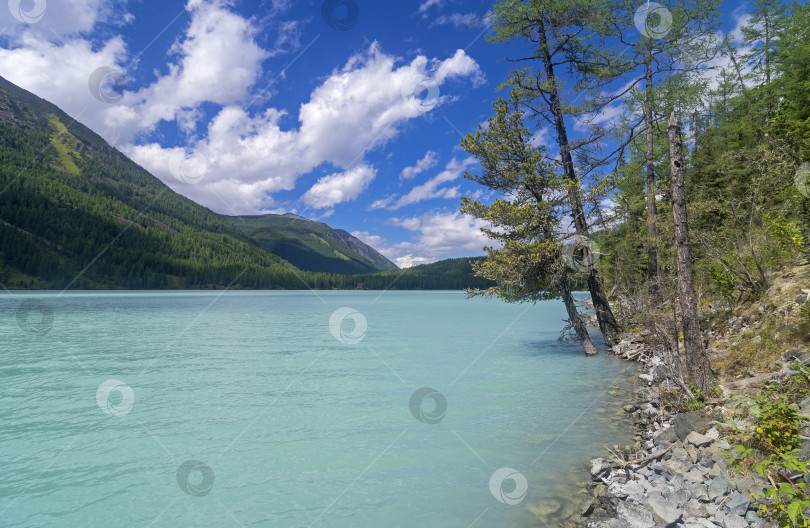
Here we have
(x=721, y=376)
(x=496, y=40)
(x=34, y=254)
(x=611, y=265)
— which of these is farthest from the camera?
(x=34, y=254)

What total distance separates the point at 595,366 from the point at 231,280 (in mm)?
188805

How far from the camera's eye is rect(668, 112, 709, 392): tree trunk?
909cm

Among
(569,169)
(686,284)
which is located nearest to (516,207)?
(569,169)

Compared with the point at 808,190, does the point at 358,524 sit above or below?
below

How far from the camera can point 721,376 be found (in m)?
10.1

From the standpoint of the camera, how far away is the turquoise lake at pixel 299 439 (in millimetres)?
6773

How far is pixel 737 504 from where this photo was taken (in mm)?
5164

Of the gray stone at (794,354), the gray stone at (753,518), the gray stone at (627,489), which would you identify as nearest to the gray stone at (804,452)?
the gray stone at (753,518)

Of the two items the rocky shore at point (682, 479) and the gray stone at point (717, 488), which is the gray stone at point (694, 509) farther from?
the gray stone at point (717, 488)

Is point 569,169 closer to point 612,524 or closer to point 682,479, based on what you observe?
point 682,479

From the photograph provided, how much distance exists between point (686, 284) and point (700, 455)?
4.19m

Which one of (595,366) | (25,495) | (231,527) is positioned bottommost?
(595,366)

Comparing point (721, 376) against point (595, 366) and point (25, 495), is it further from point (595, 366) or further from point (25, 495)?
point (25, 495)

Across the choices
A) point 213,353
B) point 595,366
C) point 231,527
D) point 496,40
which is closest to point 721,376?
point 595,366
